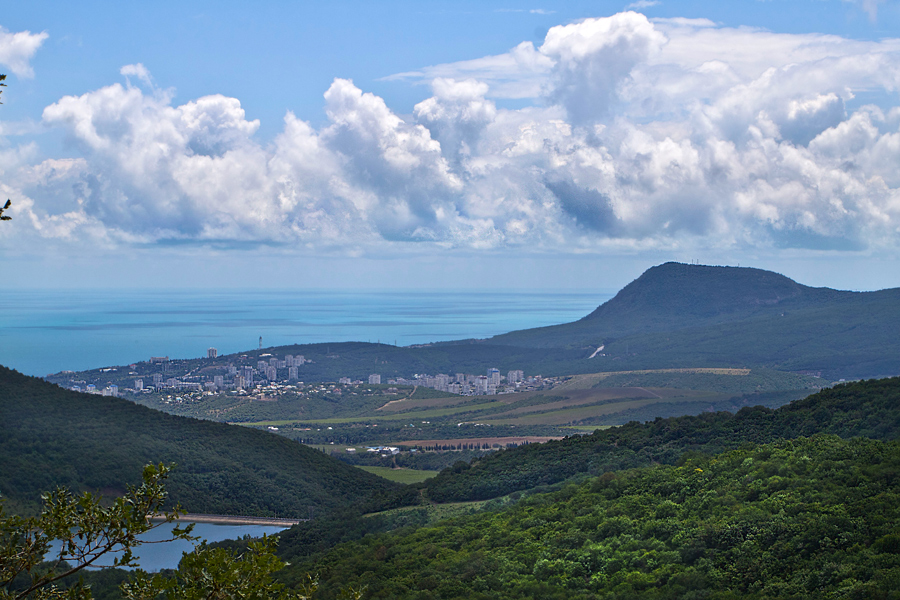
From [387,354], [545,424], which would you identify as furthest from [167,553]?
[387,354]

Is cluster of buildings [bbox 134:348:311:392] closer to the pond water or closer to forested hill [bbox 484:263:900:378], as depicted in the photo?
forested hill [bbox 484:263:900:378]

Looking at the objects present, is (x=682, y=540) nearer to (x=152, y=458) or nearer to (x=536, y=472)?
(x=536, y=472)

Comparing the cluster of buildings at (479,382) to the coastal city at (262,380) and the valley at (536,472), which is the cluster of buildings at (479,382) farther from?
the valley at (536,472)

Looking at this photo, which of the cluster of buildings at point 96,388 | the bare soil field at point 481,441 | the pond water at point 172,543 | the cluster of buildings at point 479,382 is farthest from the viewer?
the cluster of buildings at point 479,382

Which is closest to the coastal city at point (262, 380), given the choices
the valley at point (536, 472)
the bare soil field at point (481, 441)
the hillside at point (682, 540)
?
the valley at point (536, 472)

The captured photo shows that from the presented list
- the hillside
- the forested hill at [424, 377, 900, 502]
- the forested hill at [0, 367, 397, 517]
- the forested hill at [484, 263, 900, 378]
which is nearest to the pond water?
the forested hill at [0, 367, 397, 517]

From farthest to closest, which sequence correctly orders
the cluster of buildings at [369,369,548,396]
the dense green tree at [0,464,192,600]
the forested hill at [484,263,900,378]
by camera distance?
the cluster of buildings at [369,369,548,396]
the forested hill at [484,263,900,378]
the dense green tree at [0,464,192,600]
